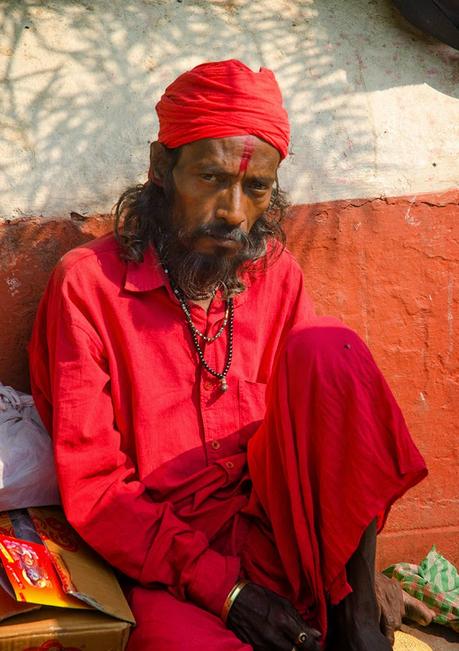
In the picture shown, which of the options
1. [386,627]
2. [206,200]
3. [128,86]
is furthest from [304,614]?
[128,86]

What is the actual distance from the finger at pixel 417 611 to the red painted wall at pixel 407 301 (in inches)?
15.5

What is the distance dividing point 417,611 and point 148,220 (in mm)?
1837

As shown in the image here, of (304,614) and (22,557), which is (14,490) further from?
(304,614)

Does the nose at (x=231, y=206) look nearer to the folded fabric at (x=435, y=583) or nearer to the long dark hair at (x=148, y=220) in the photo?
the long dark hair at (x=148, y=220)

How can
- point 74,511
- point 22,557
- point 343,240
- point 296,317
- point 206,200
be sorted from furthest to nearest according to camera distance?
1. point 343,240
2. point 296,317
3. point 206,200
4. point 74,511
5. point 22,557

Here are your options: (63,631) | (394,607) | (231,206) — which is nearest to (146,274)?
(231,206)

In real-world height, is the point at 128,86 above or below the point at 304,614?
above

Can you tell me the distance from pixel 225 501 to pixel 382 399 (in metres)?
0.68

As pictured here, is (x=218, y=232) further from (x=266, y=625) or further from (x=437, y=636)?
(x=437, y=636)

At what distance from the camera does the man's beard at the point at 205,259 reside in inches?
125

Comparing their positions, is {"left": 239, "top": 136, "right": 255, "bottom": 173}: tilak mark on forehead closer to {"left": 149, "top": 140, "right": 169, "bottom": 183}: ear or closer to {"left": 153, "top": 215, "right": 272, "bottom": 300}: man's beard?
{"left": 153, "top": 215, "right": 272, "bottom": 300}: man's beard

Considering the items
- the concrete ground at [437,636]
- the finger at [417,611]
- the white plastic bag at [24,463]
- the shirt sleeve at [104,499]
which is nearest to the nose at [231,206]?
the shirt sleeve at [104,499]

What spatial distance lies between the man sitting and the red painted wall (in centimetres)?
40

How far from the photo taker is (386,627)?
122 inches
